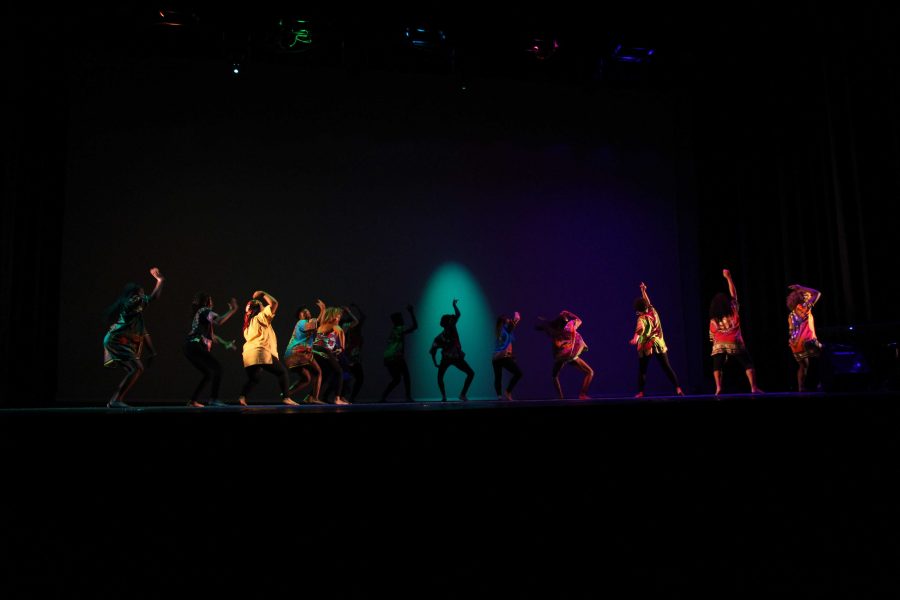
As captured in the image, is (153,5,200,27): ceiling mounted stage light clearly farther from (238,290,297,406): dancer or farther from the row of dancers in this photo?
(238,290,297,406): dancer

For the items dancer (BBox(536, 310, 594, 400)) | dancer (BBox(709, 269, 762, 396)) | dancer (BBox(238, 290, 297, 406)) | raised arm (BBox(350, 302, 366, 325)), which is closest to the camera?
dancer (BBox(238, 290, 297, 406))

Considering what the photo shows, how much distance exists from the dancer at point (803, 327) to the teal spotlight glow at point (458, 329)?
5.52 m

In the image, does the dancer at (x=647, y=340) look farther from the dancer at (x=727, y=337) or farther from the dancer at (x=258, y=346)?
the dancer at (x=258, y=346)

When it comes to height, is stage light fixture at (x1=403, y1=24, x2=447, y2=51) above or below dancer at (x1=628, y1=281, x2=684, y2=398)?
above

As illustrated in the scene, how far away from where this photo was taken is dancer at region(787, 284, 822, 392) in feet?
29.9

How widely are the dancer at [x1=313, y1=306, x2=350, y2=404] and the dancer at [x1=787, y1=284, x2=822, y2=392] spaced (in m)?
6.45

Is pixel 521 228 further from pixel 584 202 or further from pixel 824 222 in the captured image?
pixel 824 222

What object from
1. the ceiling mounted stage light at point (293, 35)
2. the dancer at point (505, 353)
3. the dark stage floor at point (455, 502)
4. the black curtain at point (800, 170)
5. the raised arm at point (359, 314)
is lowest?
the dark stage floor at point (455, 502)

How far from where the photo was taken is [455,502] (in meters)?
2.94

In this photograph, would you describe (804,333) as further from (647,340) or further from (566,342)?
(566,342)

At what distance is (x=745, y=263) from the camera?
39.1 feet


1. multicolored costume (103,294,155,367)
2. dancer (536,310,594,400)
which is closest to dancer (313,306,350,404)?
multicolored costume (103,294,155,367)

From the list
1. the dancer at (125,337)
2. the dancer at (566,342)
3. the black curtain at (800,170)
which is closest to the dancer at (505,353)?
the dancer at (566,342)

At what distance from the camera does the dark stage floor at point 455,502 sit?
2643 millimetres
